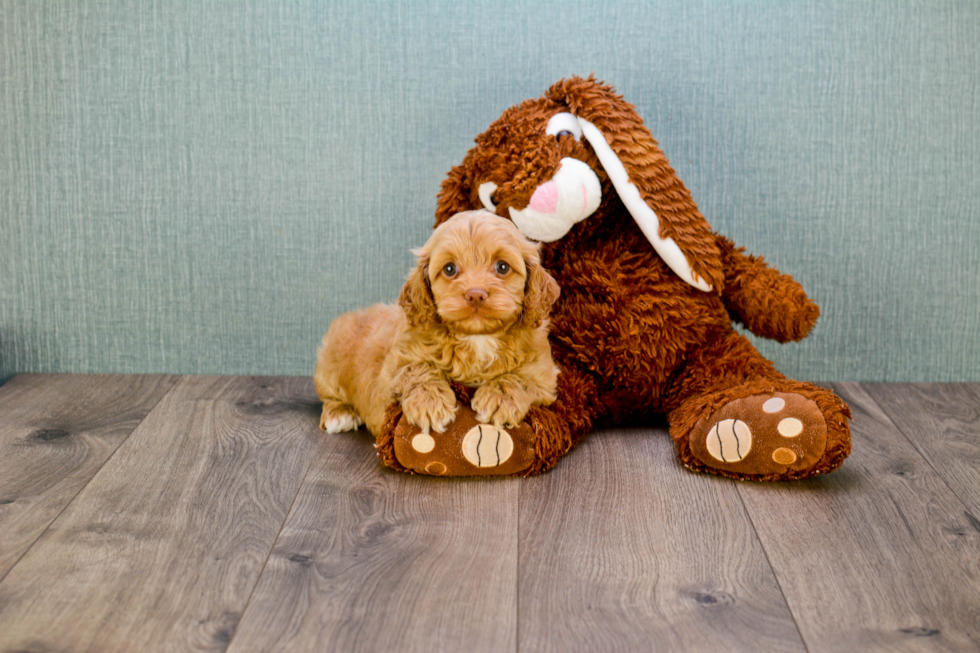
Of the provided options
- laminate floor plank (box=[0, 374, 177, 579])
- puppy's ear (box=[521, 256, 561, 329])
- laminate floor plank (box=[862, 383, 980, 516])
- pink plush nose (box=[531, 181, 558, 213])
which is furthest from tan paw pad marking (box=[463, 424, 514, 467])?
laminate floor plank (box=[862, 383, 980, 516])

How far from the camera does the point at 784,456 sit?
150 centimetres

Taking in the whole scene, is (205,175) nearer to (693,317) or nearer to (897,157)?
(693,317)

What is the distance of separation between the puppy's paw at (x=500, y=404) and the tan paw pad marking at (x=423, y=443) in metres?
0.09

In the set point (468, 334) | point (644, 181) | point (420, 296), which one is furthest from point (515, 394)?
point (644, 181)

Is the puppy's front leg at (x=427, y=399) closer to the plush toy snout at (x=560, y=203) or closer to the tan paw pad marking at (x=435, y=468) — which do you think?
the tan paw pad marking at (x=435, y=468)

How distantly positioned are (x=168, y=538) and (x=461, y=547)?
1.47 feet

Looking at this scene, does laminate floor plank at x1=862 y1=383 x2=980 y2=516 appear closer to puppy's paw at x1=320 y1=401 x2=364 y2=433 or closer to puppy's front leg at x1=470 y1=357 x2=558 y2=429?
puppy's front leg at x1=470 y1=357 x2=558 y2=429

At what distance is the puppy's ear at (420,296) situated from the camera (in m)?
1.49

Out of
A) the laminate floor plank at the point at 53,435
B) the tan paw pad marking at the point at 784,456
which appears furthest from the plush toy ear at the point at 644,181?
the laminate floor plank at the point at 53,435

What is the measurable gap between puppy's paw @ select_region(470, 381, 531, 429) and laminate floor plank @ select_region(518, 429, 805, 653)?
0.12 meters

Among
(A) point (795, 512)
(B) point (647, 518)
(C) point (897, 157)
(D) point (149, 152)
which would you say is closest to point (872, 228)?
(C) point (897, 157)

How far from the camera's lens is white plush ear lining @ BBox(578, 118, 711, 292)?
1.63 m

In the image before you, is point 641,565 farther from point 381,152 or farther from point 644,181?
point 381,152

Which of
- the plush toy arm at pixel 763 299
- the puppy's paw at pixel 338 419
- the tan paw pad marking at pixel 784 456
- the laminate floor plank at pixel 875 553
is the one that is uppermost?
the plush toy arm at pixel 763 299
